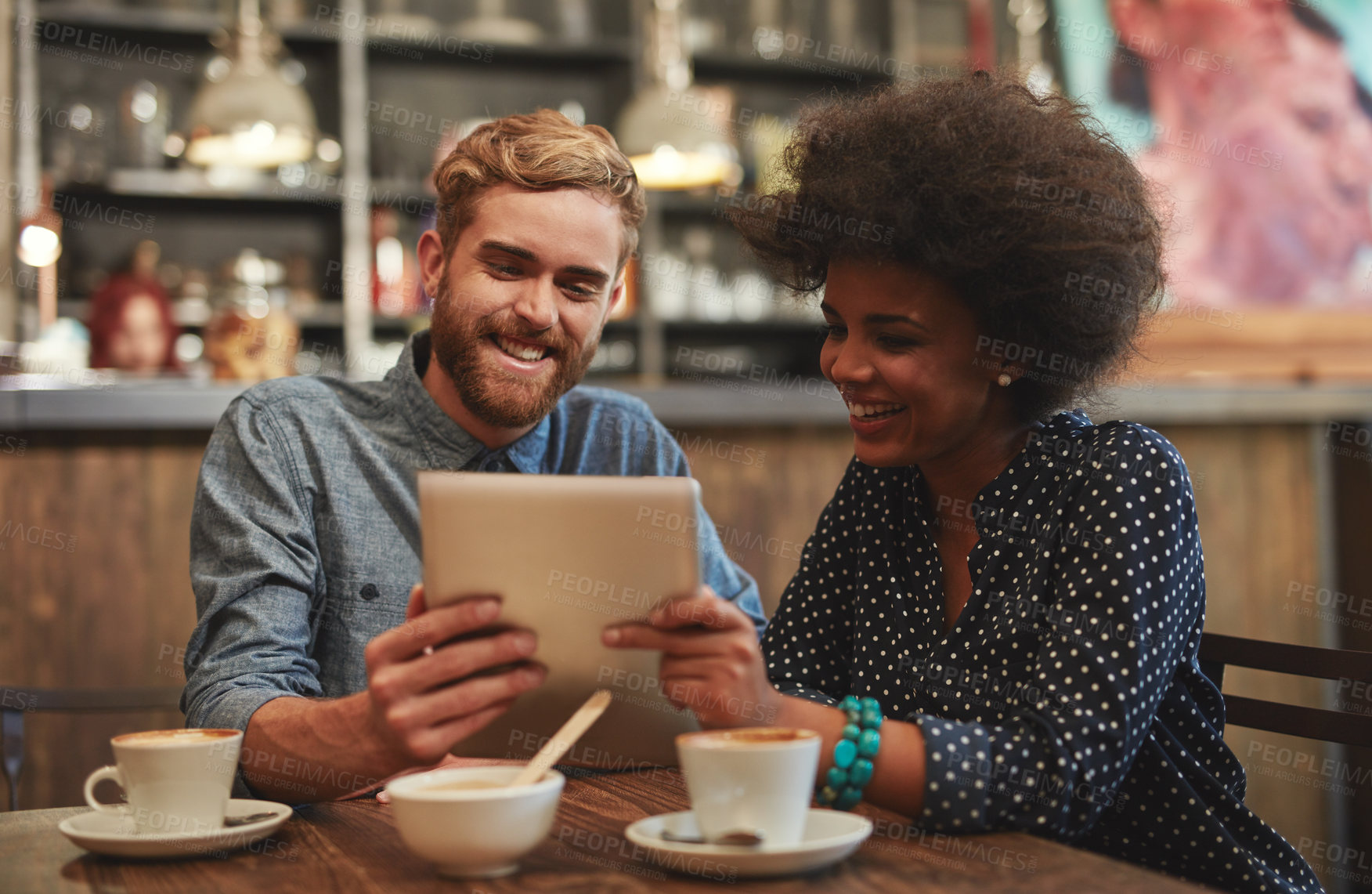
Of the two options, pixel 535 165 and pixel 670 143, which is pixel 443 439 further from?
A: pixel 670 143

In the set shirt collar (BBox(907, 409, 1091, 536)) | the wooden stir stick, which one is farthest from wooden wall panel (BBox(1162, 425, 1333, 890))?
the wooden stir stick

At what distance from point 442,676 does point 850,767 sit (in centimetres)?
34

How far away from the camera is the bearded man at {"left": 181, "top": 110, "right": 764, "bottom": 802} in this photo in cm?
142

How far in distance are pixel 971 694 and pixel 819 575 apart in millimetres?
287

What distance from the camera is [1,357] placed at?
9.34 ft

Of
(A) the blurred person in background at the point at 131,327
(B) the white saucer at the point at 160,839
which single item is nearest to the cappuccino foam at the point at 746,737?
(B) the white saucer at the point at 160,839

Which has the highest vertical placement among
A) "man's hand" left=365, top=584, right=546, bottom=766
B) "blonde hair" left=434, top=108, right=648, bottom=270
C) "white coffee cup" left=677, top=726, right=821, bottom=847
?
"blonde hair" left=434, top=108, right=648, bottom=270

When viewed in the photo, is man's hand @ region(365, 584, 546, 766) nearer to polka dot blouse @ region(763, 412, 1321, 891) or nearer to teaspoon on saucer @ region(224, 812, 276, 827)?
teaspoon on saucer @ region(224, 812, 276, 827)

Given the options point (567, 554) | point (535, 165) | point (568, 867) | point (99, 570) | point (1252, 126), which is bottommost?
point (568, 867)

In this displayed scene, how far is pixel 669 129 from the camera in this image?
366cm

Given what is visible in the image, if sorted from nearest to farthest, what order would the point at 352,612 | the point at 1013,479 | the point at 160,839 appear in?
the point at 160,839 < the point at 1013,479 < the point at 352,612

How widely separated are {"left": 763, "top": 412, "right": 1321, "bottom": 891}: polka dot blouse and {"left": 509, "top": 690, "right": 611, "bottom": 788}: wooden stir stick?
0.24 m

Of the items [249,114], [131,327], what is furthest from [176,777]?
[131,327]

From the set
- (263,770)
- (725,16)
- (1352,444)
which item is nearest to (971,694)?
(263,770)
